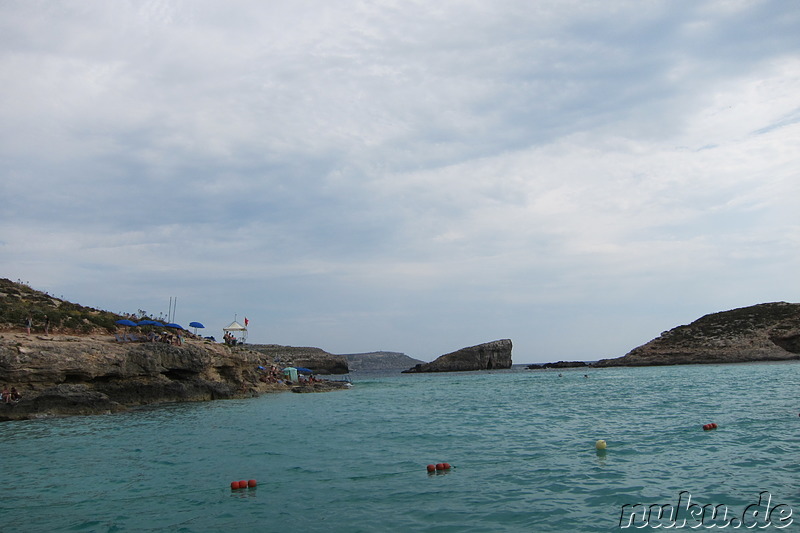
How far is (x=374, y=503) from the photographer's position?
11305mm

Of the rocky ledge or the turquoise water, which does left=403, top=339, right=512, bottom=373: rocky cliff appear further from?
the turquoise water

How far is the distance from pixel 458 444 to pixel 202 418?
1663cm

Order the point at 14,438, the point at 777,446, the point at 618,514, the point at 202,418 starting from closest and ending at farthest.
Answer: the point at 618,514, the point at 777,446, the point at 14,438, the point at 202,418

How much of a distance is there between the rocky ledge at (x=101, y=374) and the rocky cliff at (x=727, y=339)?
80.1m

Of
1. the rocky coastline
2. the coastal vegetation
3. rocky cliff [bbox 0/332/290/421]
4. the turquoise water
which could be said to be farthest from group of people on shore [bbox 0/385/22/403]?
the rocky coastline

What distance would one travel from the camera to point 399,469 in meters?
14.6

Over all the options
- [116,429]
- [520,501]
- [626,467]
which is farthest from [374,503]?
[116,429]

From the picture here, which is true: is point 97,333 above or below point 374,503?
above

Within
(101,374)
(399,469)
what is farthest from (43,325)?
(399,469)

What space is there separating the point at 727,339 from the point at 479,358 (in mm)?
55072

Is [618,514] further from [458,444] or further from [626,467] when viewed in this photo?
[458,444]

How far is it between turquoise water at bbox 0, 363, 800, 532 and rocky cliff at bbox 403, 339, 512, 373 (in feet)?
346

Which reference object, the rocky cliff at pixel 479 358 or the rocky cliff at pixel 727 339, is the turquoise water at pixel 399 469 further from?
the rocky cliff at pixel 479 358

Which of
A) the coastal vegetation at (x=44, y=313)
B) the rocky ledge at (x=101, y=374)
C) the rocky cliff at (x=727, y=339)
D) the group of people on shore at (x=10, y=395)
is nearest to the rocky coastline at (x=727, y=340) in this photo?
the rocky cliff at (x=727, y=339)
